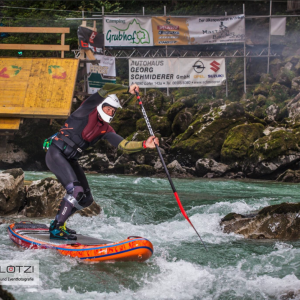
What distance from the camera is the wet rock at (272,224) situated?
5918mm

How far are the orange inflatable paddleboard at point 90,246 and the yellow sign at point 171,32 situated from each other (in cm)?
1299

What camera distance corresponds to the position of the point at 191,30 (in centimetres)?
1705

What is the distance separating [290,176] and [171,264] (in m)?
8.86

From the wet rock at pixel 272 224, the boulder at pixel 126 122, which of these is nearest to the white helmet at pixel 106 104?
the wet rock at pixel 272 224

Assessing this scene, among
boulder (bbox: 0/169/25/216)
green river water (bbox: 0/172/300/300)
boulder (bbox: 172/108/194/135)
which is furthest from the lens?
boulder (bbox: 172/108/194/135)

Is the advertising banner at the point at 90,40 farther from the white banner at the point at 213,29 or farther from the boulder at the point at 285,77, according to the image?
the boulder at the point at 285,77

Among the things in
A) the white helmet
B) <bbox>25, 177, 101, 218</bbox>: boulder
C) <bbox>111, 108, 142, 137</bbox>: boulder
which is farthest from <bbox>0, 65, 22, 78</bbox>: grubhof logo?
the white helmet

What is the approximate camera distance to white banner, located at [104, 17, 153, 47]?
17.0 metres

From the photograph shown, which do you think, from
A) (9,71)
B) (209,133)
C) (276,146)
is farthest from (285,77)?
(9,71)

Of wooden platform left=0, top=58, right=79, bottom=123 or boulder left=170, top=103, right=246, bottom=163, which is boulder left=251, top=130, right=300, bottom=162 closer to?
boulder left=170, top=103, right=246, bottom=163

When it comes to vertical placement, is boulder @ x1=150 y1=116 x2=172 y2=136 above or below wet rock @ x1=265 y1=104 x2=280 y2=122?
below

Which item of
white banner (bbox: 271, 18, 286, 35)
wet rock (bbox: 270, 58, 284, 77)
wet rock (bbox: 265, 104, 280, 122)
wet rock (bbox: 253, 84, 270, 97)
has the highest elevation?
white banner (bbox: 271, 18, 286, 35)

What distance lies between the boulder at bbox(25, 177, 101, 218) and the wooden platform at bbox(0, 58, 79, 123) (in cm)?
485

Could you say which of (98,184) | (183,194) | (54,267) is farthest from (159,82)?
(54,267)
